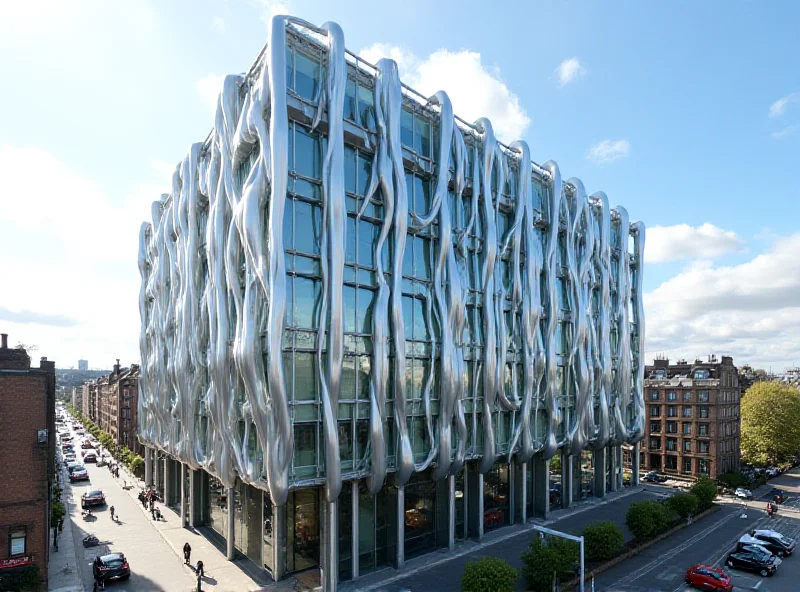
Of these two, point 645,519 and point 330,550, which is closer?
point 330,550

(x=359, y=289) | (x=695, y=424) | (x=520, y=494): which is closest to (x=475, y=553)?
(x=520, y=494)

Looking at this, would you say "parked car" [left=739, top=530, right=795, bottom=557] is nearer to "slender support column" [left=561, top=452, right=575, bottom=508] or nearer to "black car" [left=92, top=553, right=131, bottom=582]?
"slender support column" [left=561, top=452, right=575, bottom=508]

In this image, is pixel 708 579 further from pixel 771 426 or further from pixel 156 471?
pixel 771 426

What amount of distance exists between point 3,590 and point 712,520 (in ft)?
161

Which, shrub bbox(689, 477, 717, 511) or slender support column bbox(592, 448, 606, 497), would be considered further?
slender support column bbox(592, 448, 606, 497)

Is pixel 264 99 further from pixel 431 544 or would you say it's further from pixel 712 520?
pixel 712 520

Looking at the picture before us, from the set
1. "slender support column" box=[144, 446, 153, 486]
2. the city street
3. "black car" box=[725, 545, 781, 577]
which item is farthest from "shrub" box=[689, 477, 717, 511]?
"slender support column" box=[144, 446, 153, 486]

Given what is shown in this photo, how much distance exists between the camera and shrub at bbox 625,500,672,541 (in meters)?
33.4

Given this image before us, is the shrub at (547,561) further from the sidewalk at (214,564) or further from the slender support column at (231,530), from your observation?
the slender support column at (231,530)

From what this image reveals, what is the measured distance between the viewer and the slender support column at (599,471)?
4891cm

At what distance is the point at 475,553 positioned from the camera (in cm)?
3281

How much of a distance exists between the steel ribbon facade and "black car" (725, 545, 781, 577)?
44.2 ft

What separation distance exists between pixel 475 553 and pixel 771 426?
5463 centimetres

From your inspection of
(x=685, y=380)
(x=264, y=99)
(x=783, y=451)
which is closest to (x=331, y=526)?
(x=264, y=99)
